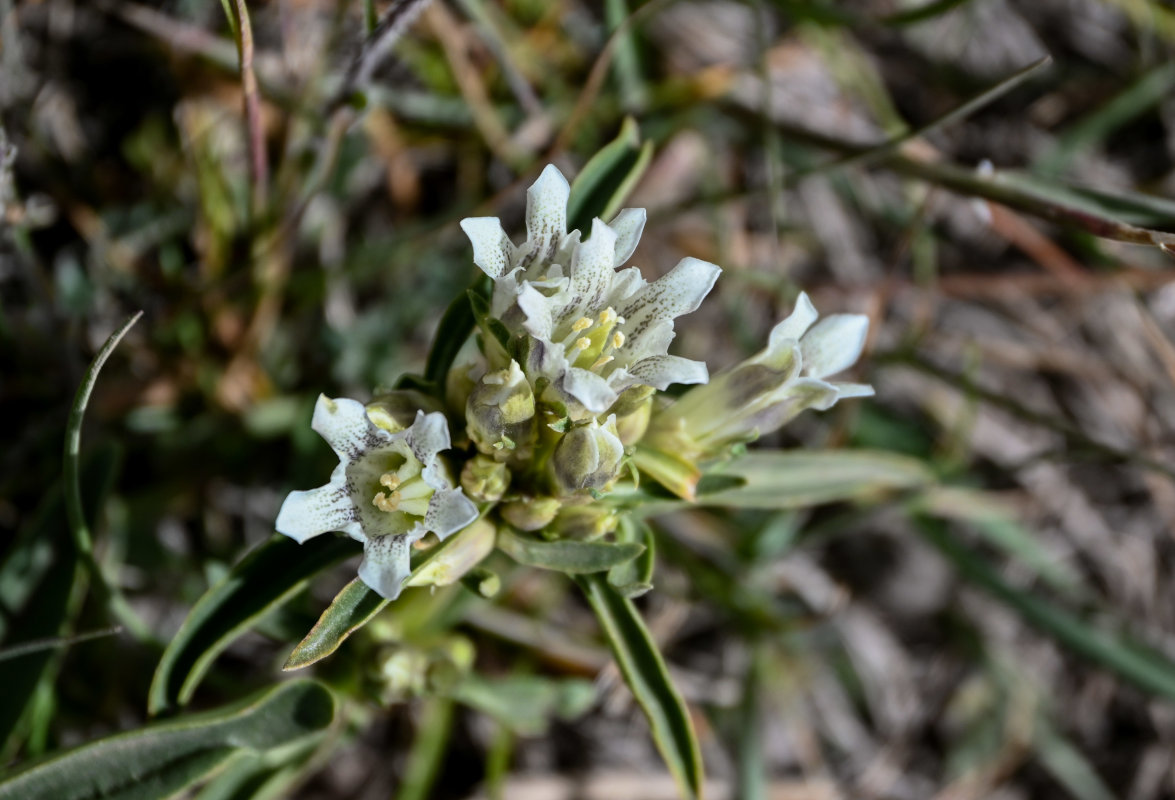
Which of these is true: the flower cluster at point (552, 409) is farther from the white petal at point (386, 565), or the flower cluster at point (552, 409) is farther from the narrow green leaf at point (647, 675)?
the narrow green leaf at point (647, 675)

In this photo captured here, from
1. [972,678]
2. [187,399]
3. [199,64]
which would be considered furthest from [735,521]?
[199,64]

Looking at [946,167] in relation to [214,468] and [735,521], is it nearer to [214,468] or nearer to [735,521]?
[735,521]

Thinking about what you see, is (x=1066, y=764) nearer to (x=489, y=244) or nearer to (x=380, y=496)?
(x=380, y=496)

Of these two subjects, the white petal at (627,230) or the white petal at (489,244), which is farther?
the white petal at (627,230)

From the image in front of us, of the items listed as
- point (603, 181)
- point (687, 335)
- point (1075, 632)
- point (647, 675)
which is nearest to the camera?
point (647, 675)

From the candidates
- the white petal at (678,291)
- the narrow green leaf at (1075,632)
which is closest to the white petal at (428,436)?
the white petal at (678,291)

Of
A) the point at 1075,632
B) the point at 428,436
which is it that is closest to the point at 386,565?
the point at 428,436

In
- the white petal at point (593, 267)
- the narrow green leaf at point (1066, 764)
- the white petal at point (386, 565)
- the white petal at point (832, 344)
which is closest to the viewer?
the white petal at point (386, 565)
